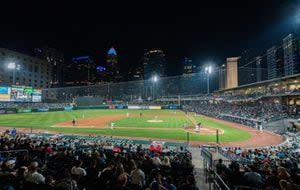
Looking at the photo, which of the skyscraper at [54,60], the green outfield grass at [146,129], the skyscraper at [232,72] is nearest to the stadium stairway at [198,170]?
the green outfield grass at [146,129]

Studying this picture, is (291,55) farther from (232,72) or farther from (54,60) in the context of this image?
(54,60)

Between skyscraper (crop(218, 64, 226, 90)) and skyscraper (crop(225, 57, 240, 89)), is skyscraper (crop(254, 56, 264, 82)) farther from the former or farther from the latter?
skyscraper (crop(218, 64, 226, 90))

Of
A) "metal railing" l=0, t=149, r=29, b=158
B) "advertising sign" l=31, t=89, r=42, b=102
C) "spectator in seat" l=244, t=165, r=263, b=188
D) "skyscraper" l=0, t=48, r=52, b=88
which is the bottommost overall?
"metal railing" l=0, t=149, r=29, b=158

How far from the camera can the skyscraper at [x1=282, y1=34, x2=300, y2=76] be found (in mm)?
71744

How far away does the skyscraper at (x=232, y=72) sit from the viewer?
135 m

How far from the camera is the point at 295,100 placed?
47750mm

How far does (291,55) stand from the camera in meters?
75.6

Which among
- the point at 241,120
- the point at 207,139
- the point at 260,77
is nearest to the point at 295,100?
the point at 241,120

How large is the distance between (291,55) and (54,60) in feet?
529

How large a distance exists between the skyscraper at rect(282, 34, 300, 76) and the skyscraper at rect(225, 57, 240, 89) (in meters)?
51.3

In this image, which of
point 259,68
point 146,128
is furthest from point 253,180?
point 259,68

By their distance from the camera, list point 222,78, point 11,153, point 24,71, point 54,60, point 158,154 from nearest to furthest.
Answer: point 11,153, point 158,154, point 24,71, point 222,78, point 54,60

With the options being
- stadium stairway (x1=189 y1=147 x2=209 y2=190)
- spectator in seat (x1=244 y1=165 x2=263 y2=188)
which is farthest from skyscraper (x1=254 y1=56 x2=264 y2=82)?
spectator in seat (x1=244 y1=165 x2=263 y2=188)

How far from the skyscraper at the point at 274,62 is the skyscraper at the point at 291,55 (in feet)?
28.2
